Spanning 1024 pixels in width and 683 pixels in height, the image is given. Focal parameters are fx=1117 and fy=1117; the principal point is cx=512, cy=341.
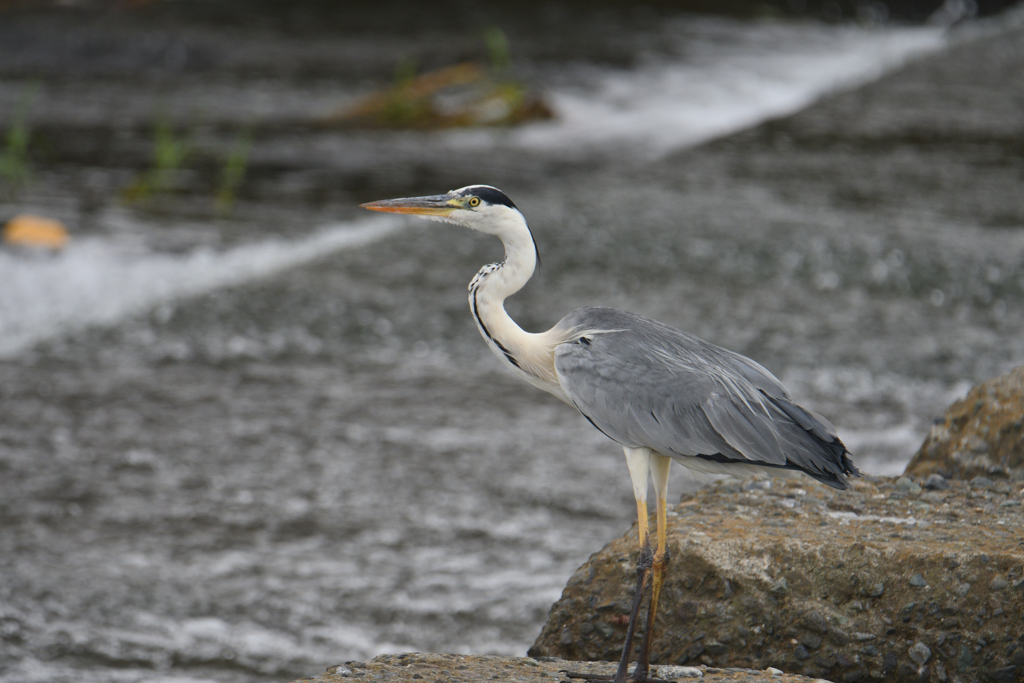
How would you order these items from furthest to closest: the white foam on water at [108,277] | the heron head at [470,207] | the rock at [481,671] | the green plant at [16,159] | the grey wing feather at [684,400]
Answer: the green plant at [16,159]
the white foam on water at [108,277]
the heron head at [470,207]
the grey wing feather at [684,400]
the rock at [481,671]

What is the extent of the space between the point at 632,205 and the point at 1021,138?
510 cm

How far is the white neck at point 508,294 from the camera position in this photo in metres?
3.63

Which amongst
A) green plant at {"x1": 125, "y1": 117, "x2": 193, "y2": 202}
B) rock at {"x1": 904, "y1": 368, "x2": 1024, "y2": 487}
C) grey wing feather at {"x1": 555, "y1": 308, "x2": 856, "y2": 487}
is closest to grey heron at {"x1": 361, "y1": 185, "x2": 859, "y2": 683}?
grey wing feather at {"x1": 555, "y1": 308, "x2": 856, "y2": 487}

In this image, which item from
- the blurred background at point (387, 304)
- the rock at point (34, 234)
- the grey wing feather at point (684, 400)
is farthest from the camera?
the rock at point (34, 234)

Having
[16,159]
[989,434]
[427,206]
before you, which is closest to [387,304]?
Answer: [16,159]

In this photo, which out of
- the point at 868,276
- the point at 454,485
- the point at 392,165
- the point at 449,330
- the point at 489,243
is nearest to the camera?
the point at 454,485

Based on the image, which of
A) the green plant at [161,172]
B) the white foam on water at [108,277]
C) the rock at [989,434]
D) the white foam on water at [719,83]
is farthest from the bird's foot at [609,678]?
the white foam on water at [719,83]

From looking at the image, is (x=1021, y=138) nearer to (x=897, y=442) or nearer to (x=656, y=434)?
(x=897, y=442)

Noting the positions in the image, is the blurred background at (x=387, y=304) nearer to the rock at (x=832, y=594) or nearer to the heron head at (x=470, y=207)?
the rock at (x=832, y=594)

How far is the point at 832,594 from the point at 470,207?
1.68 m

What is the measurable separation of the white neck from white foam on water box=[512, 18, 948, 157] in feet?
33.7

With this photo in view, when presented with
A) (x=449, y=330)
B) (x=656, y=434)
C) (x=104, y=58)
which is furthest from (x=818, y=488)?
(x=104, y=58)

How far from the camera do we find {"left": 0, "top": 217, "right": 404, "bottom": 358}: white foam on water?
338 inches

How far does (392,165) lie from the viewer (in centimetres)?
1236
